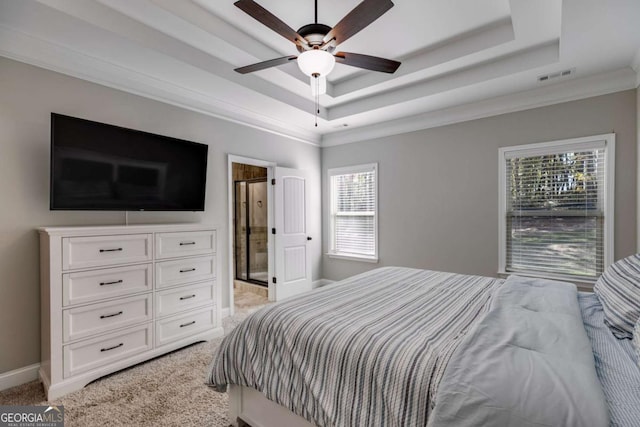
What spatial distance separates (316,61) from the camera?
1902mm

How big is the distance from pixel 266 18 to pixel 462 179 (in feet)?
9.73

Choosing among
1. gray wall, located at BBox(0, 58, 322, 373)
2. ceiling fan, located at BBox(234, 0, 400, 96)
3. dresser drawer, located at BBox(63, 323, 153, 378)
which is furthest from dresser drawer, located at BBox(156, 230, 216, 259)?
ceiling fan, located at BBox(234, 0, 400, 96)

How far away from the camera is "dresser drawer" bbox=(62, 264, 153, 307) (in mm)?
2145

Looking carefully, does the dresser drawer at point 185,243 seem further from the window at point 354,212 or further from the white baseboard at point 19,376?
the window at point 354,212

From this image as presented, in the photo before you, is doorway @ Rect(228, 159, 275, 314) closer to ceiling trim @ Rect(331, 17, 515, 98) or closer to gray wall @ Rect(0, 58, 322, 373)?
ceiling trim @ Rect(331, 17, 515, 98)

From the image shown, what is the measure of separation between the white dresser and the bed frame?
1241mm

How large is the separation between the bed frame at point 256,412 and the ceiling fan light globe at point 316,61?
2.00m

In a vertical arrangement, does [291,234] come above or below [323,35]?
below

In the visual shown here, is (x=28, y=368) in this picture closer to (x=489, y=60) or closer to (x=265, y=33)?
(x=265, y=33)

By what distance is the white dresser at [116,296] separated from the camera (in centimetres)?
210

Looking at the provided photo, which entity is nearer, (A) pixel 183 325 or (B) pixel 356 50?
(A) pixel 183 325

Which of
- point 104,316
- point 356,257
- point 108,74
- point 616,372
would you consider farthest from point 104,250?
point 356,257

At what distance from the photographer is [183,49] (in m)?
2.54

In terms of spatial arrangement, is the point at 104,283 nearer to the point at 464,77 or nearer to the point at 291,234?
the point at 291,234
